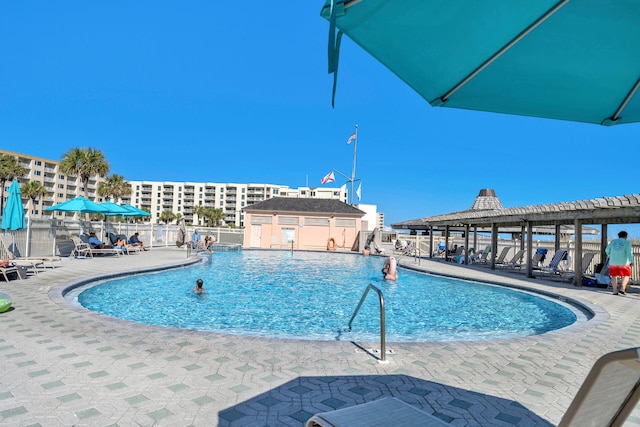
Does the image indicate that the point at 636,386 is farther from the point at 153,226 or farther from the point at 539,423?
the point at 153,226

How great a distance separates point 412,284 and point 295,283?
4096mm

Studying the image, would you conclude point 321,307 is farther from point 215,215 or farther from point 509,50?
point 215,215

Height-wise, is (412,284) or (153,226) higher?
(153,226)

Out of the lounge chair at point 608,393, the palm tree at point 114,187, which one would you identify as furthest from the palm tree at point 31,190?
the lounge chair at point 608,393

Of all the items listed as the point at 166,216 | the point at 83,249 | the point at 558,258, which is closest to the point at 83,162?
the point at 83,249

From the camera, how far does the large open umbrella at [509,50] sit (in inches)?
88.0

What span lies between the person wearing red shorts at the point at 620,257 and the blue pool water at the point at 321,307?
2.41 m

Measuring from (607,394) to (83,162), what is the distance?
4241cm

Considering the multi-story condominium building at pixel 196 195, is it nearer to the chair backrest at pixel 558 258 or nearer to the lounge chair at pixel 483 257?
the lounge chair at pixel 483 257

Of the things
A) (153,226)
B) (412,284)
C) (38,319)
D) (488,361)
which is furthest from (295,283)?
(153,226)

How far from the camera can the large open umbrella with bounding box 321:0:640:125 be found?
2234 mm

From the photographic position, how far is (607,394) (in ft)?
4.46

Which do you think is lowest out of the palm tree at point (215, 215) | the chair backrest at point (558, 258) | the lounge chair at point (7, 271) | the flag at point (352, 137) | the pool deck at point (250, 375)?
the pool deck at point (250, 375)

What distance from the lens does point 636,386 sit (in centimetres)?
135
